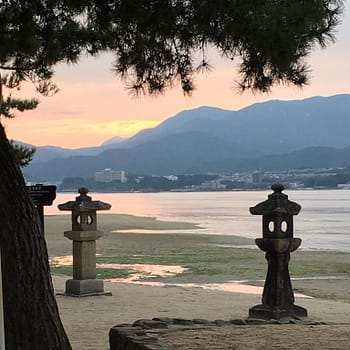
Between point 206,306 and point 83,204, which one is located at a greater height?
point 83,204

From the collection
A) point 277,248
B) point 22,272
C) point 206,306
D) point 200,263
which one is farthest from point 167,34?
point 200,263

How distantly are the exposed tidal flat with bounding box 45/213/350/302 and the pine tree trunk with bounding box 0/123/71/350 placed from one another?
28.9ft

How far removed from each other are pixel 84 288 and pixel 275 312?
360 cm

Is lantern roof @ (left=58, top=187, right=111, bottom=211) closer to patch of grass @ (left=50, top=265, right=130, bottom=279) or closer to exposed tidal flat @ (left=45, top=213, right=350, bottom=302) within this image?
exposed tidal flat @ (left=45, top=213, right=350, bottom=302)

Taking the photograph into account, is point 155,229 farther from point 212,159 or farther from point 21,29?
point 212,159

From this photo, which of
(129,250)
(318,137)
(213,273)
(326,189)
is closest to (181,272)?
(213,273)

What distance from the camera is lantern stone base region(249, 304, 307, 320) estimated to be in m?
8.29

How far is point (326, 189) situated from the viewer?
477 ft

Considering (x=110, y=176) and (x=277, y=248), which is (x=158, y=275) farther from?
(x=110, y=176)

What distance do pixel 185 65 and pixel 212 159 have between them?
169014mm

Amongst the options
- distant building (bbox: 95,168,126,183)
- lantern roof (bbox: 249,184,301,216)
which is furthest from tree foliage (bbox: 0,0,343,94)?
distant building (bbox: 95,168,126,183)

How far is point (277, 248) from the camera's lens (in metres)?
8.27

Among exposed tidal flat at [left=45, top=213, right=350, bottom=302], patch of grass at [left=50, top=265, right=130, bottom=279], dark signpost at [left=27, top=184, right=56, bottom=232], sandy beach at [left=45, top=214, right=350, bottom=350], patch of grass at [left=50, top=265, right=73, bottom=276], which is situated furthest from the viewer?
patch of grass at [left=50, top=265, right=73, bottom=276]

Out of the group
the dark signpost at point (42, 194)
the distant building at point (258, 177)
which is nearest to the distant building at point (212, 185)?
the distant building at point (258, 177)
